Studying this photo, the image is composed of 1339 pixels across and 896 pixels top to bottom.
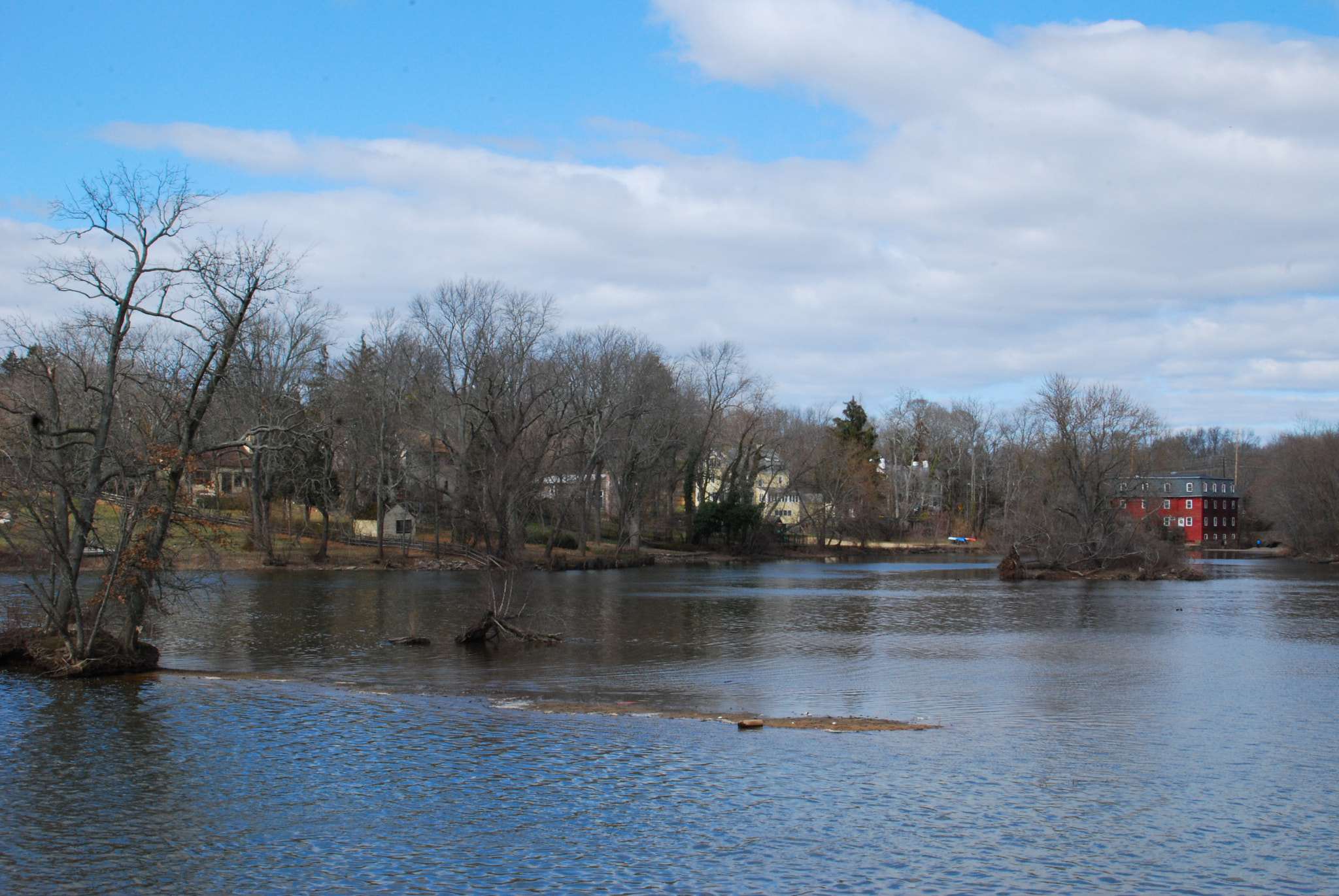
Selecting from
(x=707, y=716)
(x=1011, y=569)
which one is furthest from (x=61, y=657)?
(x=1011, y=569)

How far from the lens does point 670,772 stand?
1463 centimetres

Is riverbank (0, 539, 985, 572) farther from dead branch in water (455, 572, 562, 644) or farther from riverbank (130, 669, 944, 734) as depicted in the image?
riverbank (130, 669, 944, 734)

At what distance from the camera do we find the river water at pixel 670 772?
10.8 metres

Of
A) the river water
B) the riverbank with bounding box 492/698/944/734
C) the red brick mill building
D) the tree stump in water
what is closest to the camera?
the river water

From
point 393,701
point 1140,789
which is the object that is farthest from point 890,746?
point 393,701

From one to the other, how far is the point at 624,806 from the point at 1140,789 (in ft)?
23.0

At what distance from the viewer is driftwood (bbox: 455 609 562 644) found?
28641mm

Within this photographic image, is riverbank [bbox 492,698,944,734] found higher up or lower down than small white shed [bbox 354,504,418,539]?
lower down

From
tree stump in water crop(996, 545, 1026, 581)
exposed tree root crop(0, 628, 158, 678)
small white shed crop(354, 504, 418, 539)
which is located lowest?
tree stump in water crop(996, 545, 1026, 581)

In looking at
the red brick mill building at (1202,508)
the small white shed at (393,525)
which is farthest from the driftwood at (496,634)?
the red brick mill building at (1202,508)

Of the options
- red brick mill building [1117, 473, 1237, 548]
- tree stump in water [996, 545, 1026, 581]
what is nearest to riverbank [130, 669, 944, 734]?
tree stump in water [996, 545, 1026, 581]

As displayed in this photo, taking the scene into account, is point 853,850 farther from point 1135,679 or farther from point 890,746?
point 1135,679

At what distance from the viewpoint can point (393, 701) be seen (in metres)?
19.8

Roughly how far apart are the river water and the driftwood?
739 mm
